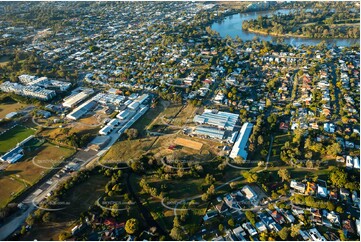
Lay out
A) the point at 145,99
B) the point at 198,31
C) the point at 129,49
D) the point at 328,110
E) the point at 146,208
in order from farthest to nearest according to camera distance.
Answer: the point at 198,31
the point at 129,49
the point at 145,99
the point at 328,110
the point at 146,208

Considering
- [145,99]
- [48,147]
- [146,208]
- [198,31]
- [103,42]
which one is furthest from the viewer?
[198,31]

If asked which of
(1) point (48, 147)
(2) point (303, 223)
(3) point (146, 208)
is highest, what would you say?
(1) point (48, 147)

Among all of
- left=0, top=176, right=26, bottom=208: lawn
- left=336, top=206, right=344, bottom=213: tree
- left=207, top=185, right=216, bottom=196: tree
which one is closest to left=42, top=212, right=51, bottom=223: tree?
left=0, top=176, right=26, bottom=208: lawn

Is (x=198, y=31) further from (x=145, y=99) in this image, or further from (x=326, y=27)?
(x=145, y=99)

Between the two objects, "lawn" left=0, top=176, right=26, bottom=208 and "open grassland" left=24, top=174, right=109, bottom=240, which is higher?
"lawn" left=0, top=176, right=26, bottom=208

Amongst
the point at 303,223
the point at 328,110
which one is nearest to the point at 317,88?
the point at 328,110

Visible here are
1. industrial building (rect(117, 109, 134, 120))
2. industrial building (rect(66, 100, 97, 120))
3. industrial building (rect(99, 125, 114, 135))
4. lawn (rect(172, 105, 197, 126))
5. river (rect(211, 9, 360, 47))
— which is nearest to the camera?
industrial building (rect(99, 125, 114, 135))

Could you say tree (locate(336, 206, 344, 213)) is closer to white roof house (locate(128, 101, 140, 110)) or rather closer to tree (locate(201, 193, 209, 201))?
tree (locate(201, 193, 209, 201))
